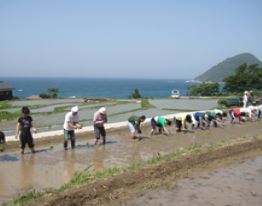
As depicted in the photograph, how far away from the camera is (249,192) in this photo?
7168mm

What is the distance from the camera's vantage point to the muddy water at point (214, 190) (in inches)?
255

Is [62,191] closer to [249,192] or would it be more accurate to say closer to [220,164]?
[249,192]

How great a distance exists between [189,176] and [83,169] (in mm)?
2466

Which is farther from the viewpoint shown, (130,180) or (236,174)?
(236,174)

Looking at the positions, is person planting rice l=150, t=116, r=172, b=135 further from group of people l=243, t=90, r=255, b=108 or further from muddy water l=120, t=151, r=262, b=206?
group of people l=243, t=90, r=255, b=108

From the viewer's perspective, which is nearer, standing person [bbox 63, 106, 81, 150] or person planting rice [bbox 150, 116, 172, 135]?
standing person [bbox 63, 106, 81, 150]

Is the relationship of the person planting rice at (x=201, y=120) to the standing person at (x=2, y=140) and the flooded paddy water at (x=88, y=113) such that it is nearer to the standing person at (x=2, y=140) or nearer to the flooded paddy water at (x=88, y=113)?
the flooded paddy water at (x=88, y=113)

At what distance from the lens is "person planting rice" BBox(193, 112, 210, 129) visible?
1452 centimetres

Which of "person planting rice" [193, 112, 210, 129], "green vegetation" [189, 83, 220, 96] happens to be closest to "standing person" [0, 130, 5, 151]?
"person planting rice" [193, 112, 210, 129]

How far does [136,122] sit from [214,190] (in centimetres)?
565

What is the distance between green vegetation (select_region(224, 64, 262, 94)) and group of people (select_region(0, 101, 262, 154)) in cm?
2605

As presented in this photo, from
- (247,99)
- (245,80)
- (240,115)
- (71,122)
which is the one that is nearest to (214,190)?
(71,122)

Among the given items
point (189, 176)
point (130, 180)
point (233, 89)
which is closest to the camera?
point (130, 180)

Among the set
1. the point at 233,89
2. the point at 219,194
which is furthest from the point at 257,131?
the point at 233,89
